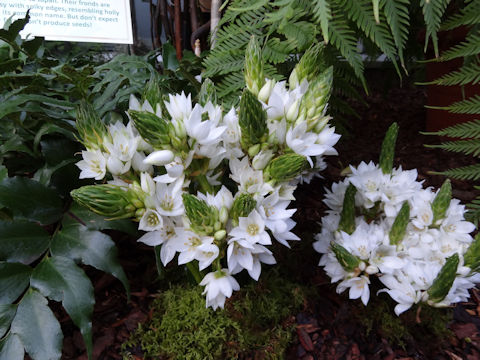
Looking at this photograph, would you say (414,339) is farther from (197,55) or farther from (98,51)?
(98,51)

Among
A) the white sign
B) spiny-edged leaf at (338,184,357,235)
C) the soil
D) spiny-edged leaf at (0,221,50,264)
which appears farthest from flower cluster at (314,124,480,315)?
the white sign

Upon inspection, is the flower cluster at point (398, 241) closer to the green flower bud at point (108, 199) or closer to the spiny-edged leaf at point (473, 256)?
the spiny-edged leaf at point (473, 256)

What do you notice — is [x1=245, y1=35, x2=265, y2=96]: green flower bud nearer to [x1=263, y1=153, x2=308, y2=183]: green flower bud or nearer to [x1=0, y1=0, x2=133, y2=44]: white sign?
[x1=263, y1=153, x2=308, y2=183]: green flower bud

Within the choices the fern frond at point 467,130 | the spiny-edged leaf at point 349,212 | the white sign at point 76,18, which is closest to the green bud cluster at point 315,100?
the spiny-edged leaf at point 349,212

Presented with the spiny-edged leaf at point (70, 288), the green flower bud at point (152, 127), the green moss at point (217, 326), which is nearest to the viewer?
the green flower bud at point (152, 127)

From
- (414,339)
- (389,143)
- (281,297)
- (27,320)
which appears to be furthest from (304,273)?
(27,320)
